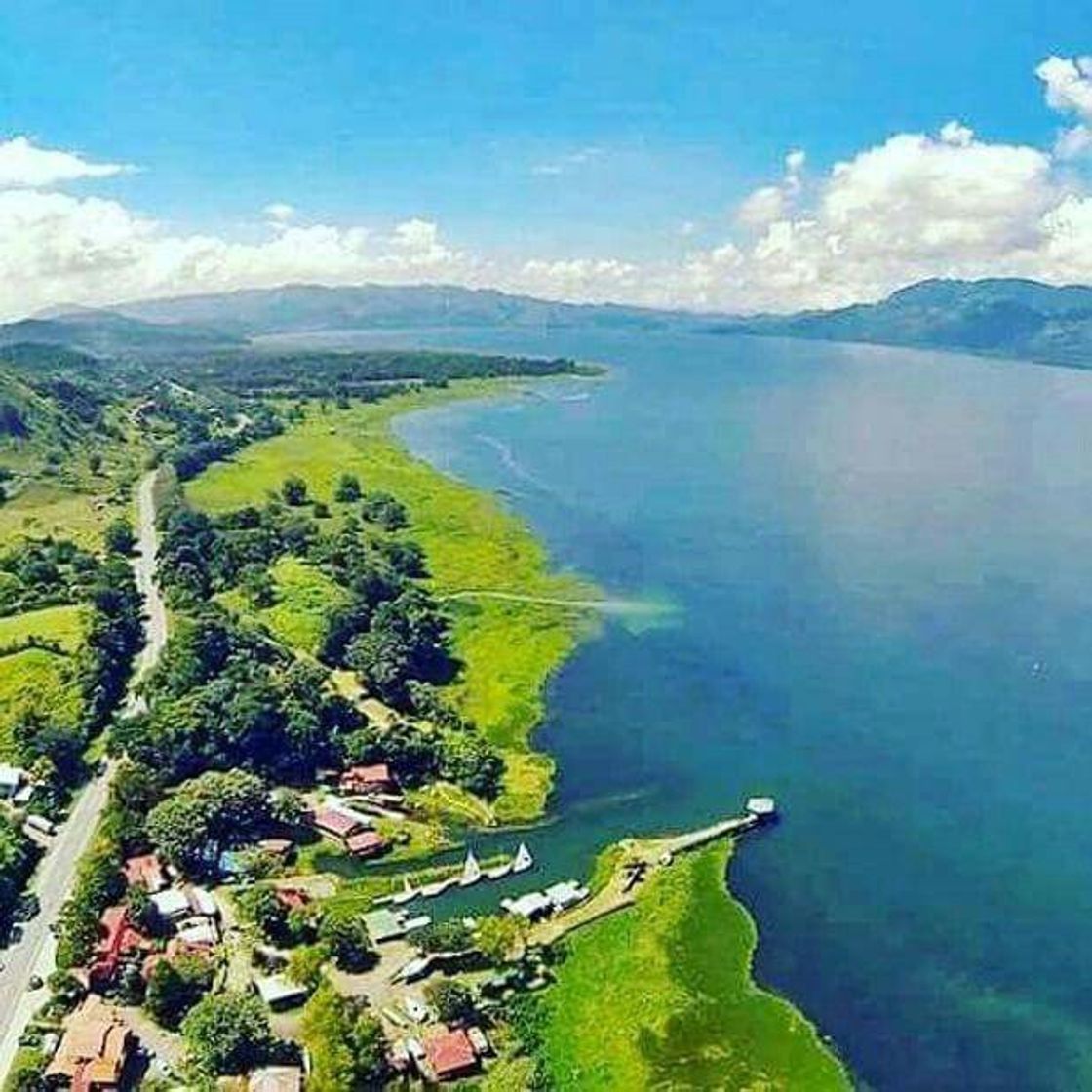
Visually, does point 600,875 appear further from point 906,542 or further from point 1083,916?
point 906,542

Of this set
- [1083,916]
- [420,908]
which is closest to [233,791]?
[420,908]

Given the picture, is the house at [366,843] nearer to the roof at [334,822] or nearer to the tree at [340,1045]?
the roof at [334,822]

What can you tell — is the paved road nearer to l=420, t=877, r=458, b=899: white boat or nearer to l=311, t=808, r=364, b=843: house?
l=311, t=808, r=364, b=843: house

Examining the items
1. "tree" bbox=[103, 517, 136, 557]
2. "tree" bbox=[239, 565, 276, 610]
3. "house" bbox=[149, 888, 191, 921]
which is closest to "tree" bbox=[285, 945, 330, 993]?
"house" bbox=[149, 888, 191, 921]

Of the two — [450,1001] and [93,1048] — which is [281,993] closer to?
[450,1001]

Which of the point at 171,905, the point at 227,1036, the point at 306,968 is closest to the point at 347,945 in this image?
the point at 306,968

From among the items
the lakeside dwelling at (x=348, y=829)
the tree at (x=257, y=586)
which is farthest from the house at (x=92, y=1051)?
the tree at (x=257, y=586)
